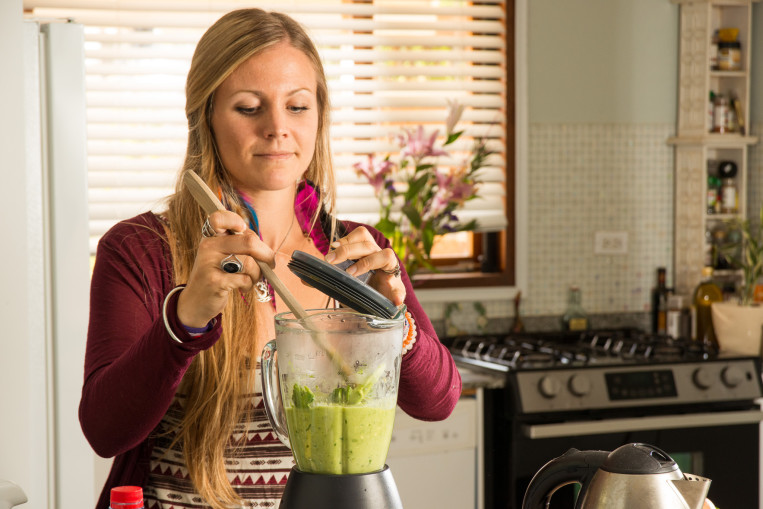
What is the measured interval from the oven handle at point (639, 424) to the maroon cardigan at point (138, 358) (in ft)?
3.49

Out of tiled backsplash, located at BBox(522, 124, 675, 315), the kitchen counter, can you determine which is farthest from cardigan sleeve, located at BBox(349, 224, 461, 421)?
tiled backsplash, located at BBox(522, 124, 675, 315)

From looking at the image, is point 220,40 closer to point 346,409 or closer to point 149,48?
point 346,409

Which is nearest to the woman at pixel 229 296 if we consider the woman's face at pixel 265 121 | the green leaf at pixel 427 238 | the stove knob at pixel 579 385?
the woman's face at pixel 265 121

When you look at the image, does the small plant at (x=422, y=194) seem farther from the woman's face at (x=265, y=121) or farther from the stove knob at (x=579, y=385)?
the woman's face at (x=265, y=121)

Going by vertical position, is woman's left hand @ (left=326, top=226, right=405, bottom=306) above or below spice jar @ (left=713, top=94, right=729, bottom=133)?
below

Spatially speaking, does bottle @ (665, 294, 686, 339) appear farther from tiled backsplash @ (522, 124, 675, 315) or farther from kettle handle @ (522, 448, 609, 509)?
kettle handle @ (522, 448, 609, 509)

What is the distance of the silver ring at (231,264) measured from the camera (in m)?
0.93

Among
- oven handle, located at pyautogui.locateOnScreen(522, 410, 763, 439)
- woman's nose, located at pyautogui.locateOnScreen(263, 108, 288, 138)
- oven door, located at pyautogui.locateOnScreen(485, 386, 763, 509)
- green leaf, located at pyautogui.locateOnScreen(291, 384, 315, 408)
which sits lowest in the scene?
oven door, located at pyautogui.locateOnScreen(485, 386, 763, 509)

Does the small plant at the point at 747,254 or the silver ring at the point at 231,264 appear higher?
the silver ring at the point at 231,264

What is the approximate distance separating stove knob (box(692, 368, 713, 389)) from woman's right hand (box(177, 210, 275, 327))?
195 centimetres

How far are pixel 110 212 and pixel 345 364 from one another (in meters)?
2.04

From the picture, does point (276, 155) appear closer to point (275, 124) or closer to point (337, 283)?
point (275, 124)

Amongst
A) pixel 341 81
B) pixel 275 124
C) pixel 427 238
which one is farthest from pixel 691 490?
pixel 341 81

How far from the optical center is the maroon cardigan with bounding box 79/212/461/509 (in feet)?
3.39
